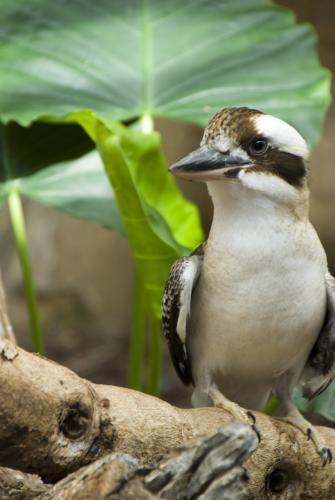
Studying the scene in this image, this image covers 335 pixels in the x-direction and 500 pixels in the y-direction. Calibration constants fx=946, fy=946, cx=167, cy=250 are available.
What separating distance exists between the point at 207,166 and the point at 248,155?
107 mm

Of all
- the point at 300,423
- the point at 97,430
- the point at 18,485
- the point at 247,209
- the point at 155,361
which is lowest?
the point at 155,361

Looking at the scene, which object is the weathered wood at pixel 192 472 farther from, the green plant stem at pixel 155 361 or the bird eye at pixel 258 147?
the green plant stem at pixel 155 361

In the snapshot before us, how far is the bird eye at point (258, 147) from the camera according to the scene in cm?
201

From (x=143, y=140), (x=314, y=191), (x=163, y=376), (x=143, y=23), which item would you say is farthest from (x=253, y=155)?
(x=163, y=376)

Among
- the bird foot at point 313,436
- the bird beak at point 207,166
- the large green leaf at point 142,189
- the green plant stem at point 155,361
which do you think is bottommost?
the green plant stem at point 155,361

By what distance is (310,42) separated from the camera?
9.79 feet

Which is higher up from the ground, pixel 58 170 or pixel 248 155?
pixel 248 155

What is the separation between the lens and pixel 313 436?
6.86ft

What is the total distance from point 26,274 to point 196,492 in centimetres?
140

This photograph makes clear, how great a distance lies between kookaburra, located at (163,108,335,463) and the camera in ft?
6.57

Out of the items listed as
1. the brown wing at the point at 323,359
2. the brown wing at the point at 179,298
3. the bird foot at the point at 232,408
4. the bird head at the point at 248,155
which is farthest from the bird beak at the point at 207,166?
the bird foot at the point at 232,408

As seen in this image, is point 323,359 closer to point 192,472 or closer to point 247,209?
point 247,209

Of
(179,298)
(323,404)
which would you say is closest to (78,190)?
(179,298)

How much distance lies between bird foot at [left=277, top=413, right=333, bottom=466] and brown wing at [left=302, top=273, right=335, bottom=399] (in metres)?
0.14
